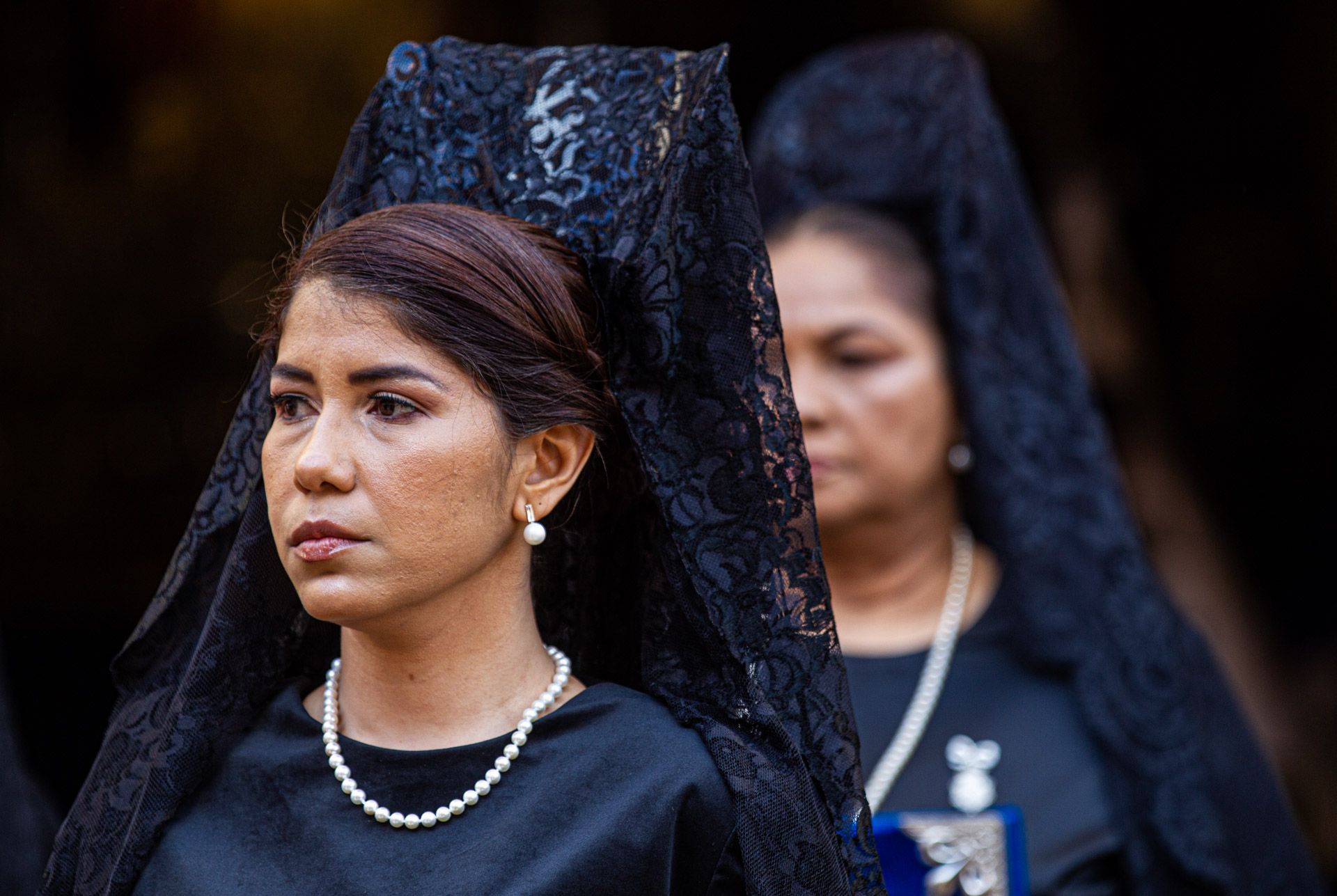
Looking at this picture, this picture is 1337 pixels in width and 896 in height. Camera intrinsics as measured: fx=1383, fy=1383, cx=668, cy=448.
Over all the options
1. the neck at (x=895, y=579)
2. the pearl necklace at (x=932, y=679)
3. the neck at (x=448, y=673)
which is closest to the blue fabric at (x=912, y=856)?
the pearl necklace at (x=932, y=679)

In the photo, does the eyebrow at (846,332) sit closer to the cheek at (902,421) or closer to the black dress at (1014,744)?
the cheek at (902,421)

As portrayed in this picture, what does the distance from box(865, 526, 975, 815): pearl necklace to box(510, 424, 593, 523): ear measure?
1.13m

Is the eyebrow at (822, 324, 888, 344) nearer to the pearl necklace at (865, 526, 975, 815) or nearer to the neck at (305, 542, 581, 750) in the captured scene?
the pearl necklace at (865, 526, 975, 815)

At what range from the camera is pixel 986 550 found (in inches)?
123

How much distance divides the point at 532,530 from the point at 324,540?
241 millimetres

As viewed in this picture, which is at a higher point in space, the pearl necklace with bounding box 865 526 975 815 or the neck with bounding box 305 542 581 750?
the neck with bounding box 305 542 581 750

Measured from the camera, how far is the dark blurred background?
3.82 m

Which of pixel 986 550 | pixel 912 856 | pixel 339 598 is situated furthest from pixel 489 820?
pixel 986 550

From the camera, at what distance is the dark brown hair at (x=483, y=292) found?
1.58 meters

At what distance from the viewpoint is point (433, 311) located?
1576 millimetres

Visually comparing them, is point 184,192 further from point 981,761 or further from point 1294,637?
point 1294,637

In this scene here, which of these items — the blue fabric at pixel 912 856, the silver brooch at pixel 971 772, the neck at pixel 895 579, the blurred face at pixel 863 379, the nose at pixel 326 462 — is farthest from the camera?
the neck at pixel 895 579

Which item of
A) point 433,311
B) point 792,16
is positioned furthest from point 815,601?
point 792,16

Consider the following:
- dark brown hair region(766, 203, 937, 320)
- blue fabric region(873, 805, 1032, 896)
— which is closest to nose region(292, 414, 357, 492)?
blue fabric region(873, 805, 1032, 896)
